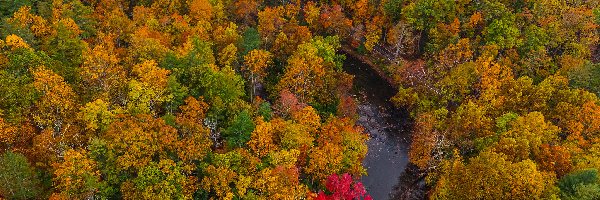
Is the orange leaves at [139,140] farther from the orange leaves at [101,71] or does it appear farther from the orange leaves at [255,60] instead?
the orange leaves at [255,60]

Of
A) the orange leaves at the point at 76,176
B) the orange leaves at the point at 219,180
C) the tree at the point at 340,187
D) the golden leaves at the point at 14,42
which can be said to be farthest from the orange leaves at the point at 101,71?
the tree at the point at 340,187

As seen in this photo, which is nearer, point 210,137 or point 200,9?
point 210,137

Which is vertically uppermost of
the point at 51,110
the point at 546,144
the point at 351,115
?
the point at 51,110

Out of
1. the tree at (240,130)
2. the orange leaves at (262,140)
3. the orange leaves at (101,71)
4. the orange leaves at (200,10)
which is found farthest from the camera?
the orange leaves at (200,10)

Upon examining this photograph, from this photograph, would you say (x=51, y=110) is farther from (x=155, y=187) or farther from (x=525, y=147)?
(x=525, y=147)

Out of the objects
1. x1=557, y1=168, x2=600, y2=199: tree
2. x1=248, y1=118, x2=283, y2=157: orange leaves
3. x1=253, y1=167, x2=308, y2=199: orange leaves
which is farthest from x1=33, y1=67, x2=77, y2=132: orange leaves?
x1=557, y1=168, x2=600, y2=199: tree

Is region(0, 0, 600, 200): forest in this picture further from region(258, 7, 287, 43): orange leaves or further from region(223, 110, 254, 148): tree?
region(258, 7, 287, 43): orange leaves

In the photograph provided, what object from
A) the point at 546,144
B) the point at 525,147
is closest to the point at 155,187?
the point at 525,147

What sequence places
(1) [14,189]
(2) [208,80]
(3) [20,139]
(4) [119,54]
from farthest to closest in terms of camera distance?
1. (4) [119,54]
2. (2) [208,80]
3. (3) [20,139]
4. (1) [14,189]
